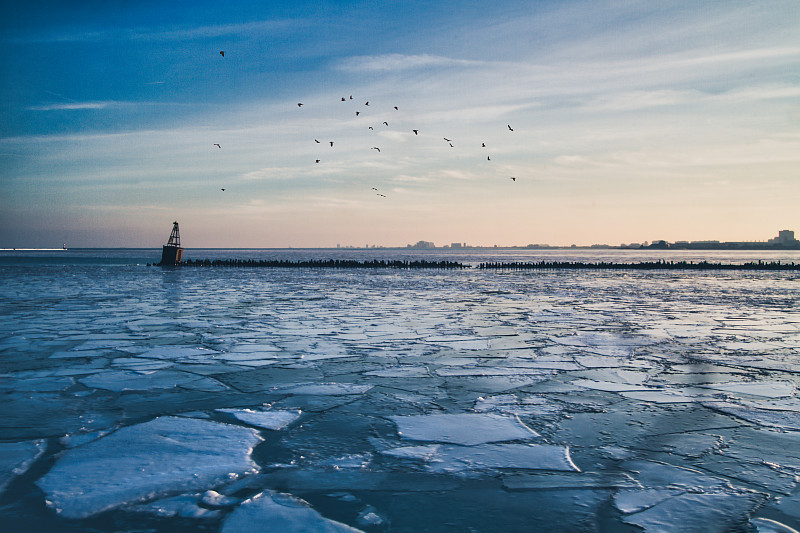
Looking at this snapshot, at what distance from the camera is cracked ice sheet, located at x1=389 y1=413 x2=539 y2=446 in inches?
142

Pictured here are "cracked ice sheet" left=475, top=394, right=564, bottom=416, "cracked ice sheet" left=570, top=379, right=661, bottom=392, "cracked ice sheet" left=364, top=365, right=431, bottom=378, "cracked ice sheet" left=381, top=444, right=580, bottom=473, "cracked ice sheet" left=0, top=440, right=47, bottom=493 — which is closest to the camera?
"cracked ice sheet" left=0, top=440, right=47, bottom=493

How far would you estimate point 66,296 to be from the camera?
51.8ft

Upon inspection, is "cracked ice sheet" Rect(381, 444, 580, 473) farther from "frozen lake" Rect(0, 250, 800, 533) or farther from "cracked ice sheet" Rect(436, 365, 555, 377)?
"cracked ice sheet" Rect(436, 365, 555, 377)

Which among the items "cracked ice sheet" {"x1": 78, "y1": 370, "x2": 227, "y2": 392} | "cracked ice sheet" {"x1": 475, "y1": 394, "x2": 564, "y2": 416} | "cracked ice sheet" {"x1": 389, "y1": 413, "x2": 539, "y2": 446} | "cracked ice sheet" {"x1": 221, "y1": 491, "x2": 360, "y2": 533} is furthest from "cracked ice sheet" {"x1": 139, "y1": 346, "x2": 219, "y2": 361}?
"cracked ice sheet" {"x1": 221, "y1": 491, "x2": 360, "y2": 533}

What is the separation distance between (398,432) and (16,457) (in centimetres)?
240

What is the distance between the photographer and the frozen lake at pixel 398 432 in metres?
2.57

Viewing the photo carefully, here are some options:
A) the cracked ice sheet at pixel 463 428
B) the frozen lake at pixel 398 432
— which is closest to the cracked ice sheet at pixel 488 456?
the frozen lake at pixel 398 432

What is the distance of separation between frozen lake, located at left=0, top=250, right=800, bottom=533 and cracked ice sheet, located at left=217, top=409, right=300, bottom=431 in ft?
0.08

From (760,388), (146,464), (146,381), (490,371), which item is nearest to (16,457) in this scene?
(146,464)

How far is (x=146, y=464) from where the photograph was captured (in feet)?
10.3

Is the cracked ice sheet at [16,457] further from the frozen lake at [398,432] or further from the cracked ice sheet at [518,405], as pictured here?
the cracked ice sheet at [518,405]

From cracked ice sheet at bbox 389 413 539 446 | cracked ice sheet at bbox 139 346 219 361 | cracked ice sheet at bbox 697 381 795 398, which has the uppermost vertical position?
cracked ice sheet at bbox 697 381 795 398

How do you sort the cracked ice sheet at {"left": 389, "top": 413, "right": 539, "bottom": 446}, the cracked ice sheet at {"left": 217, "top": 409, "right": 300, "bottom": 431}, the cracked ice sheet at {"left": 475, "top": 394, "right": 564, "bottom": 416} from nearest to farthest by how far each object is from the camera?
the cracked ice sheet at {"left": 389, "top": 413, "right": 539, "bottom": 446} → the cracked ice sheet at {"left": 217, "top": 409, "right": 300, "bottom": 431} → the cracked ice sheet at {"left": 475, "top": 394, "right": 564, "bottom": 416}

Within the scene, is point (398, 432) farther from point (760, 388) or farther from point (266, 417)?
point (760, 388)
